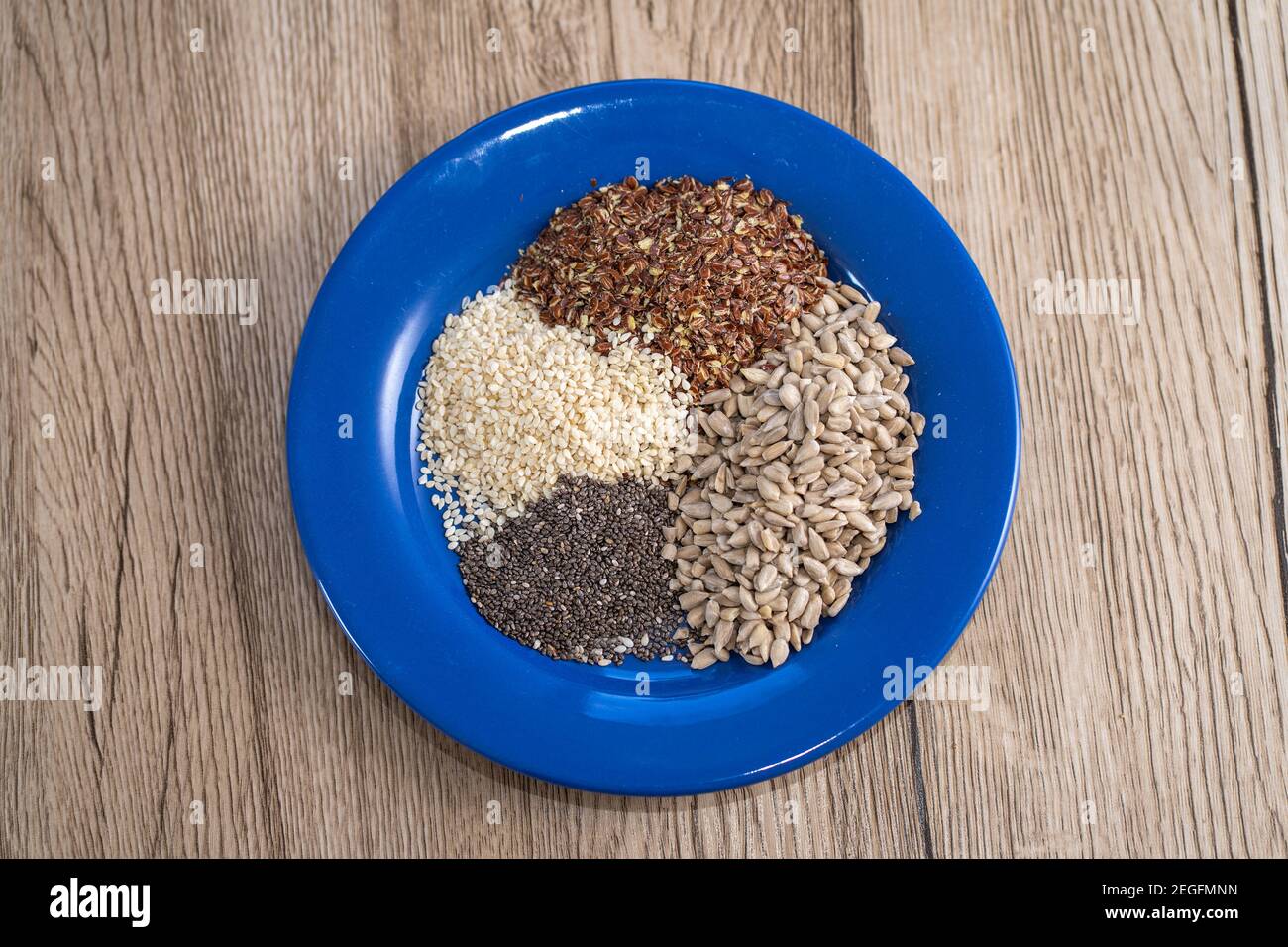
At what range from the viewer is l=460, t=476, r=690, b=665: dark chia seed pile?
1459mm

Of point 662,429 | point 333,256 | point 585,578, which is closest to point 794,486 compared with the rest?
point 662,429

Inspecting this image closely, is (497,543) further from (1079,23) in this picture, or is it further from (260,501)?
(1079,23)

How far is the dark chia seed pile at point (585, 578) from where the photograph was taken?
57.4 inches

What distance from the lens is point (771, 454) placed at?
4.59 feet

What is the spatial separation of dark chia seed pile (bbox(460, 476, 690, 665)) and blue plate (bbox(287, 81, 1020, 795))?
4 centimetres

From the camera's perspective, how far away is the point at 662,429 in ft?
4.83

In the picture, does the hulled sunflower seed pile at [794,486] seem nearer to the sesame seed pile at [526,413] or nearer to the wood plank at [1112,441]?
the sesame seed pile at [526,413]

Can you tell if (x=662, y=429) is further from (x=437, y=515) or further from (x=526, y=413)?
(x=437, y=515)

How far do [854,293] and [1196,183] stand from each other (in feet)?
2.46

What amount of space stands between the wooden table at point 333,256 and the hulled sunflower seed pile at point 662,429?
32 cm

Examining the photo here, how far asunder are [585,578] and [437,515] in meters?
0.27

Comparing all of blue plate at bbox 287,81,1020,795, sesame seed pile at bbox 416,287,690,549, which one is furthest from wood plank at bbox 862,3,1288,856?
sesame seed pile at bbox 416,287,690,549

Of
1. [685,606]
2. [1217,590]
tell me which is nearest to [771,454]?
[685,606]

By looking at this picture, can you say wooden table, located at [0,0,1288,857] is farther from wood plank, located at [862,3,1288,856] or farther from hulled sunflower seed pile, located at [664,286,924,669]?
hulled sunflower seed pile, located at [664,286,924,669]
